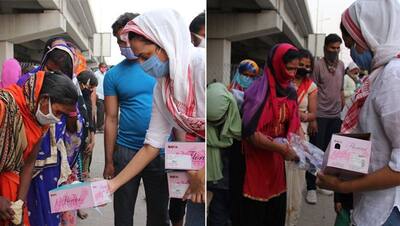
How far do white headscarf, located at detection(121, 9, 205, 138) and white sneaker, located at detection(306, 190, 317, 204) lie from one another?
2.84 feet

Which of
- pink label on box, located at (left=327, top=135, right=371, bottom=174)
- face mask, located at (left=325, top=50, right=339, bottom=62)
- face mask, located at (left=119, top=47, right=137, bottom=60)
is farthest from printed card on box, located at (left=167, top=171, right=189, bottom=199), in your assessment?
face mask, located at (left=325, top=50, right=339, bottom=62)

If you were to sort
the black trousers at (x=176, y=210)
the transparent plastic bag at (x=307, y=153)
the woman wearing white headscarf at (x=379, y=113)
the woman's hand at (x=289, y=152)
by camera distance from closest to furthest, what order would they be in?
the woman wearing white headscarf at (x=379, y=113) < the black trousers at (x=176, y=210) < the transparent plastic bag at (x=307, y=153) < the woman's hand at (x=289, y=152)

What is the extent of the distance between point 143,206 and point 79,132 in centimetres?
37

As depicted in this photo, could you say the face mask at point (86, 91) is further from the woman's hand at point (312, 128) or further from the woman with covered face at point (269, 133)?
the woman's hand at point (312, 128)

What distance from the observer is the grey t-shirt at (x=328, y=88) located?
2037 millimetres

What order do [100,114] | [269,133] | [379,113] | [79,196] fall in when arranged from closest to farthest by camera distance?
[379,113] → [79,196] → [100,114] → [269,133]

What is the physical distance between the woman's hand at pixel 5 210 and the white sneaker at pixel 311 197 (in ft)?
4.33

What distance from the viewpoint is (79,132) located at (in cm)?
164

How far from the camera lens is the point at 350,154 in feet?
3.89

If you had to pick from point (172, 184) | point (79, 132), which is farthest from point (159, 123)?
point (79, 132)

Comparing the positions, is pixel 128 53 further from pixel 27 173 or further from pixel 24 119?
pixel 27 173

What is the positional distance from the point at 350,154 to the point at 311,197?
102 cm

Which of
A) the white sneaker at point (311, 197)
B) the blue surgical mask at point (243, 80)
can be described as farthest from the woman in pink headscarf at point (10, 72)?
the white sneaker at point (311, 197)

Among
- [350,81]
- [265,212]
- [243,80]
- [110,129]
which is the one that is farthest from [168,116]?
[350,81]
